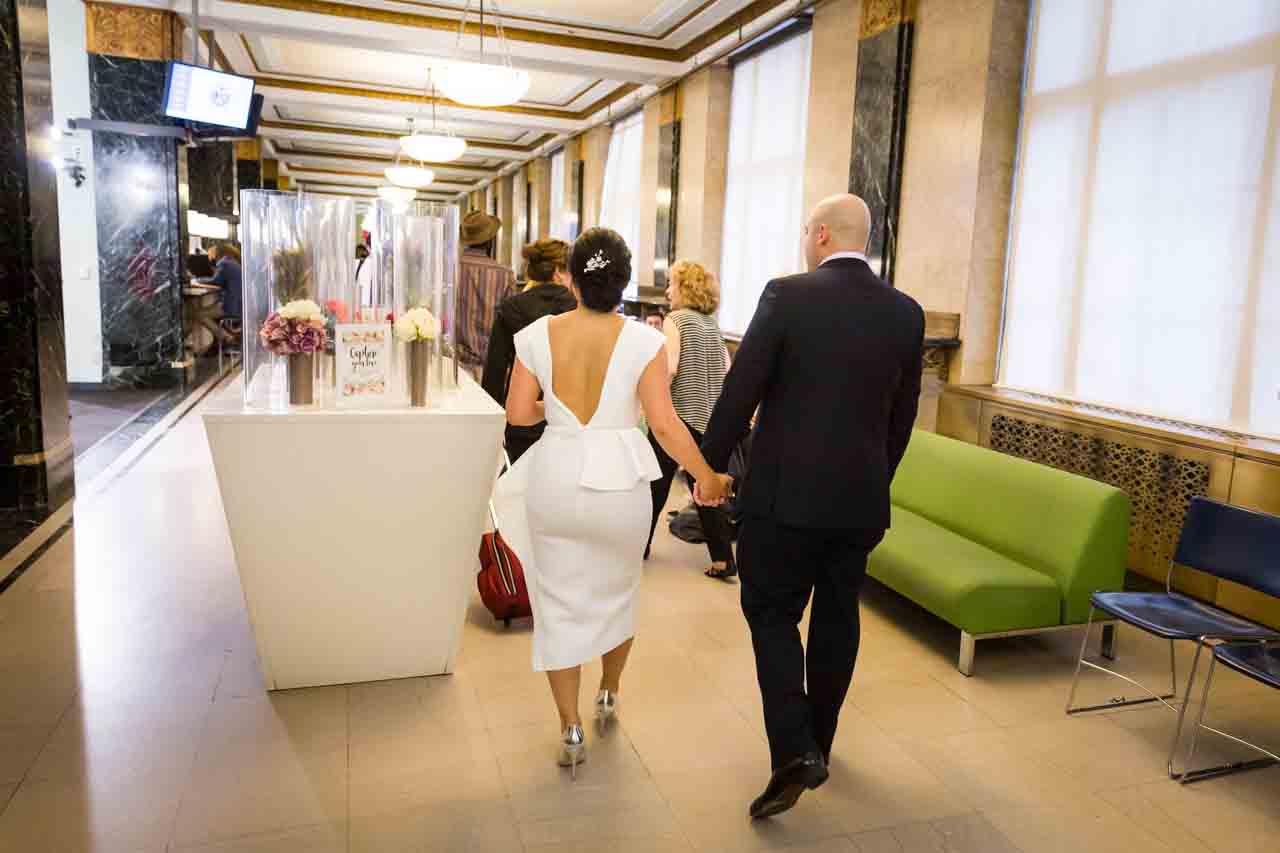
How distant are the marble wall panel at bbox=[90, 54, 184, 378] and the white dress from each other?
8.71 m

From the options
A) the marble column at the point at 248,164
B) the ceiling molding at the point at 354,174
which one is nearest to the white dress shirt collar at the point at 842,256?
the marble column at the point at 248,164

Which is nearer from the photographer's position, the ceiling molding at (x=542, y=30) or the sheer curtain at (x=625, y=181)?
the ceiling molding at (x=542, y=30)

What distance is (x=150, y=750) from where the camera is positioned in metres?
2.90

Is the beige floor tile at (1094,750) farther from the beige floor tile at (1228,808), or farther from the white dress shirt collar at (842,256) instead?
the white dress shirt collar at (842,256)

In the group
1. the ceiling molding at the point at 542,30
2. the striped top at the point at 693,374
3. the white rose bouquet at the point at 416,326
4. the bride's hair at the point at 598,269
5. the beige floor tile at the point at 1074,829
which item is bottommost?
the beige floor tile at the point at 1074,829

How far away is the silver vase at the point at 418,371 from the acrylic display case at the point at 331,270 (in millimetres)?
36

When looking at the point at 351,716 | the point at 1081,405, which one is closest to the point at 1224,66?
the point at 1081,405

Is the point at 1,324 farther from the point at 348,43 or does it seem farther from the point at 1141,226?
the point at 1141,226

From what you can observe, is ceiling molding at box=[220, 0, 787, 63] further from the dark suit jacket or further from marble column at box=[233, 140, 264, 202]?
marble column at box=[233, 140, 264, 202]

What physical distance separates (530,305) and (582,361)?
1.61 meters

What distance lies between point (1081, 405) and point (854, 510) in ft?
11.8

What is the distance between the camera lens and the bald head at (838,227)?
2.50 m

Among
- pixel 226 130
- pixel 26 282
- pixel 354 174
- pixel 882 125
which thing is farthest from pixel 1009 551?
pixel 354 174

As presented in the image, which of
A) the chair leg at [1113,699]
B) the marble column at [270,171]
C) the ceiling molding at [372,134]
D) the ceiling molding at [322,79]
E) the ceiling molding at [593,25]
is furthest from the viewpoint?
the marble column at [270,171]
